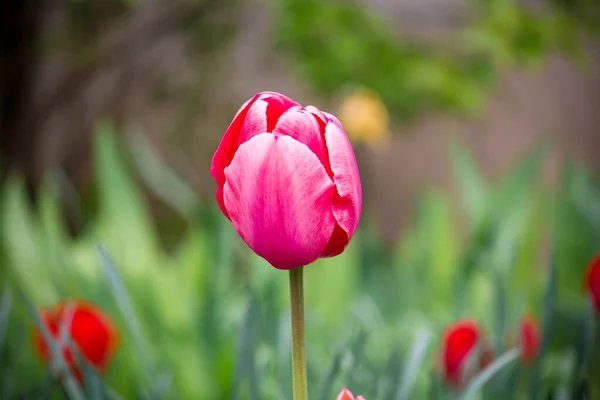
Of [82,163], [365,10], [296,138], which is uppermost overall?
[365,10]

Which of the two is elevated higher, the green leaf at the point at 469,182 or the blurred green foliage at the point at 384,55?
the blurred green foliage at the point at 384,55

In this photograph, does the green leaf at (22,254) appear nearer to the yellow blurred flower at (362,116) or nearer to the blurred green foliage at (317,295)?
the blurred green foliage at (317,295)

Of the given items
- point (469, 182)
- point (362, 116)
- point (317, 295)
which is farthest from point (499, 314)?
point (362, 116)

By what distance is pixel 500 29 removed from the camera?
1.30 m

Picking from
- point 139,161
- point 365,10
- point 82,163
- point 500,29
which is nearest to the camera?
point 139,161

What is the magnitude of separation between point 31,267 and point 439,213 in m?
0.53

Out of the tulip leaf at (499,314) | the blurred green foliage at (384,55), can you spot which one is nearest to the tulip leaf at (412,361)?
the tulip leaf at (499,314)

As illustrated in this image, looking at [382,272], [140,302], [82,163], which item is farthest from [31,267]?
[82,163]

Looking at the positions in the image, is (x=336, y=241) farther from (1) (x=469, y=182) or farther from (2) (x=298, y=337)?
(1) (x=469, y=182)

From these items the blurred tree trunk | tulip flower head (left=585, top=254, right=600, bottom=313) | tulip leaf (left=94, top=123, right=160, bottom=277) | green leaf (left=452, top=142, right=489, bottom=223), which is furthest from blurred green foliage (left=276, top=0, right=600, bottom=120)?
tulip flower head (left=585, top=254, right=600, bottom=313)

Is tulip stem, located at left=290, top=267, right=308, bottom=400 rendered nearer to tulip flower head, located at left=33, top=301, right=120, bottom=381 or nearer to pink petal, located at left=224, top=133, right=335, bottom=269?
pink petal, located at left=224, top=133, right=335, bottom=269

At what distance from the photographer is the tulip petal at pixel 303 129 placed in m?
0.24

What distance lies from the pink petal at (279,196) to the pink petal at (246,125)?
0.01 meters

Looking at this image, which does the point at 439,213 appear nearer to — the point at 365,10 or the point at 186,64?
the point at 365,10
